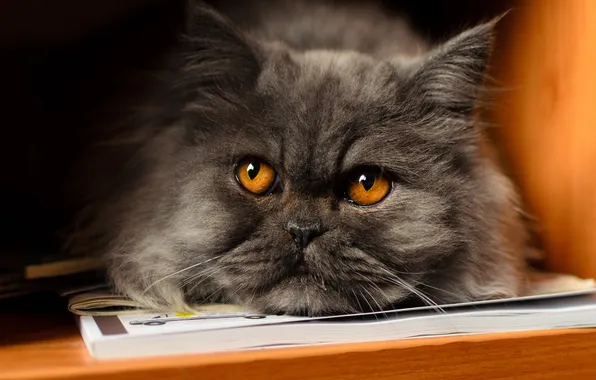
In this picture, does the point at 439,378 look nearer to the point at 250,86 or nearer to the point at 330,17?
the point at 250,86

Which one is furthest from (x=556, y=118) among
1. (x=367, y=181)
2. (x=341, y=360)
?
(x=341, y=360)

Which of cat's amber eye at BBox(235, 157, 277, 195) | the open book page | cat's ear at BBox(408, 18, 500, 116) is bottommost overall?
the open book page

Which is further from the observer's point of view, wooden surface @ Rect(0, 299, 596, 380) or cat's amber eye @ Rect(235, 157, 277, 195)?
cat's amber eye @ Rect(235, 157, 277, 195)

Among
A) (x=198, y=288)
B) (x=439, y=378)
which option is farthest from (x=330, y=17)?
(x=439, y=378)

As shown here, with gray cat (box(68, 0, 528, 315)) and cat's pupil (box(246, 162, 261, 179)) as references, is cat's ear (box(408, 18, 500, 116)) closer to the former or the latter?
gray cat (box(68, 0, 528, 315))

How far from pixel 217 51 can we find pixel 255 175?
9.1 inches

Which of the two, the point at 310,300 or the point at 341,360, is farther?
the point at 310,300

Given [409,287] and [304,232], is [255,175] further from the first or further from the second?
[409,287]

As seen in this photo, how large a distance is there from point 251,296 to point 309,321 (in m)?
0.12

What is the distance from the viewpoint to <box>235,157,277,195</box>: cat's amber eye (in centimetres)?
107

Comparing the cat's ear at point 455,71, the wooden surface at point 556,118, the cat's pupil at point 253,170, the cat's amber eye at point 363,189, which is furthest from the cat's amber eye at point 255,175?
the wooden surface at point 556,118

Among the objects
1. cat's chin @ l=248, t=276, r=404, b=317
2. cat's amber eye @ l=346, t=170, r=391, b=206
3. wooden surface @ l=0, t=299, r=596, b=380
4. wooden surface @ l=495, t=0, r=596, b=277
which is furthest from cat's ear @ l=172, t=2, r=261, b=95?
wooden surface @ l=495, t=0, r=596, b=277

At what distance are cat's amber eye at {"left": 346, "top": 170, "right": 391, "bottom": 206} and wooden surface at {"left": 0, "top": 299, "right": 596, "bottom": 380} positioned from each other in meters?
0.25

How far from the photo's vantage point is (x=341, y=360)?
0.87 m
